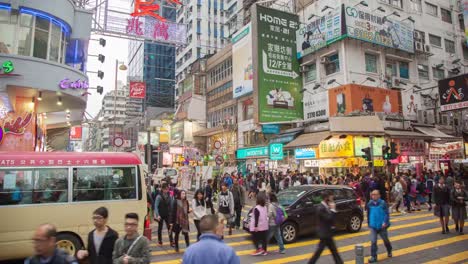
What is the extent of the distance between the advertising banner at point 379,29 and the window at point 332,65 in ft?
7.14

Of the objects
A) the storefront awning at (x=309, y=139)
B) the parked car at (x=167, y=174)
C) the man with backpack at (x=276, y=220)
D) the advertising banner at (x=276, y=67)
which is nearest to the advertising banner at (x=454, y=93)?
the storefront awning at (x=309, y=139)

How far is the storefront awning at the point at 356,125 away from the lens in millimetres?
20578

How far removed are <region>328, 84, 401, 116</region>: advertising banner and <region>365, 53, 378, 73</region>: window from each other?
188 cm

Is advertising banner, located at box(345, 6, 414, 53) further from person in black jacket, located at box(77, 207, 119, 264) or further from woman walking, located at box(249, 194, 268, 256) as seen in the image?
person in black jacket, located at box(77, 207, 119, 264)

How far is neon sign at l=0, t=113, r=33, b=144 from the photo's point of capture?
14281 mm

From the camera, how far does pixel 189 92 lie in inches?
1752

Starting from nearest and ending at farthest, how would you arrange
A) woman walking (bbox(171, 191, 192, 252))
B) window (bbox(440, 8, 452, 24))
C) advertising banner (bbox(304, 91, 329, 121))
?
1. woman walking (bbox(171, 191, 192, 252))
2. advertising banner (bbox(304, 91, 329, 121))
3. window (bbox(440, 8, 452, 24))

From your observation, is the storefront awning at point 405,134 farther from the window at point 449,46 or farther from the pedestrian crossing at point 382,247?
the window at point 449,46

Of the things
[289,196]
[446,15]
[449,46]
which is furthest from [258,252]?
[446,15]

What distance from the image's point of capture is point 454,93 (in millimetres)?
21672

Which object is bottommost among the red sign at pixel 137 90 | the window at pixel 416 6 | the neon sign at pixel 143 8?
the red sign at pixel 137 90

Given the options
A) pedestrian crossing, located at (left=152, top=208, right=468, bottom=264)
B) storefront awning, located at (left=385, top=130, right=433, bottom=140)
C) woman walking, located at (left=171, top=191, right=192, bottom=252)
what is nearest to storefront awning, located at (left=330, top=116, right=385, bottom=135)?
storefront awning, located at (left=385, top=130, right=433, bottom=140)

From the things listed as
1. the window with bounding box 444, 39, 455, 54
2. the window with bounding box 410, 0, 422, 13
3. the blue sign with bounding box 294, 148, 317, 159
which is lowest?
the blue sign with bounding box 294, 148, 317, 159

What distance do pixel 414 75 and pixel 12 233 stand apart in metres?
29.1
